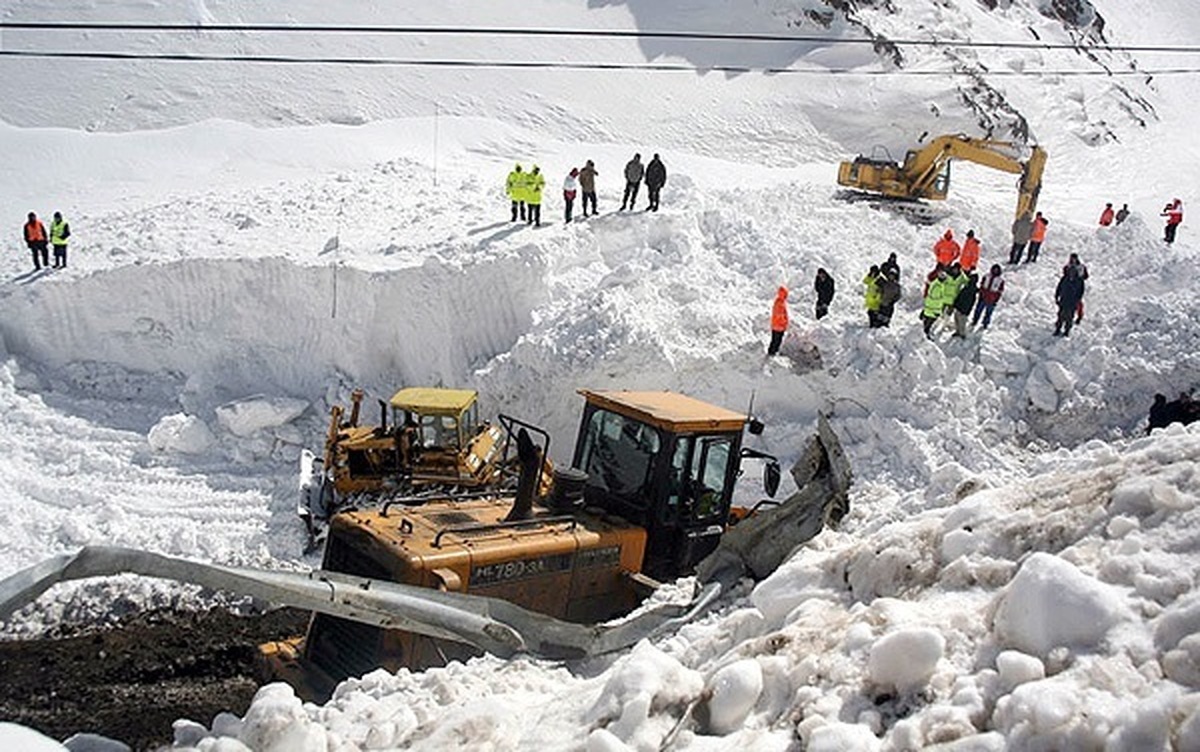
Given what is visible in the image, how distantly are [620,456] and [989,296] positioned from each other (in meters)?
9.07

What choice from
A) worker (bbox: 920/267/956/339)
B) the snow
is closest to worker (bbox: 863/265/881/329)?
the snow

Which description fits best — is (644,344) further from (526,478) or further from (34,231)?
(34,231)

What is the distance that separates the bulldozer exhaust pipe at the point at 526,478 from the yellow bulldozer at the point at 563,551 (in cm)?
1

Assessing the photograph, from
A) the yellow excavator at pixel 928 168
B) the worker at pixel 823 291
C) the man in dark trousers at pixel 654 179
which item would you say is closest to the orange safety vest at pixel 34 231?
the man in dark trousers at pixel 654 179

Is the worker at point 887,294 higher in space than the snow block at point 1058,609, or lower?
lower

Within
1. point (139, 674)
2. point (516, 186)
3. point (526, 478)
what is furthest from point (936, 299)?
point (139, 674)

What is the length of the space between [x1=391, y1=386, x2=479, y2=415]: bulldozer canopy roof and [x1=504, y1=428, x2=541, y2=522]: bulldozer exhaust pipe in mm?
4223

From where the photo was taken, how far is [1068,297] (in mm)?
14523

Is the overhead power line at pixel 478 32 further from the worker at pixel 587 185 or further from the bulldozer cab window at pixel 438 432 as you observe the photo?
the bulldozer cab window at pixel 438 432

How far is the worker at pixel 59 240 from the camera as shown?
15.0 metres

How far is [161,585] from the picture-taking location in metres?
9.88

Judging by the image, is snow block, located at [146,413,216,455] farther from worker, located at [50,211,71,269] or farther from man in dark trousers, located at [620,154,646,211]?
man in dark trousers, located at [620,154,646,211]

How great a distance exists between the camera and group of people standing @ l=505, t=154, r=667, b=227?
1633 cm

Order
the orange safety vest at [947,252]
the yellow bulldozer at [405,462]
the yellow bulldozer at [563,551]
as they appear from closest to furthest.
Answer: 1. the yellow bulldozer at [563,551]
2. the yellow bulldozer at [405,462]
3. the orange safety vest at [947,252]
